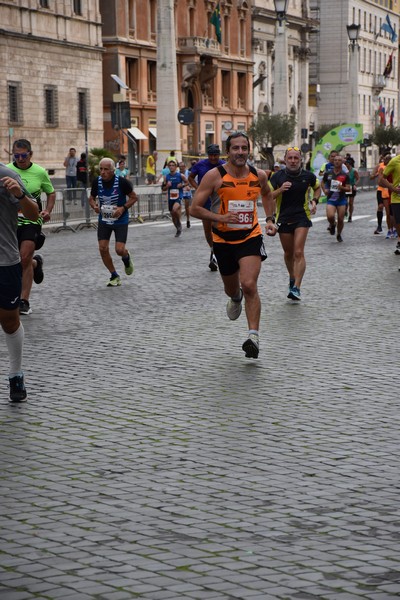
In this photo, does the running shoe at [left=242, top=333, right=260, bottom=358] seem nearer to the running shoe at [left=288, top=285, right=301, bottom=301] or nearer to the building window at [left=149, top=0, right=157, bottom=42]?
the running shoe at [left=288, top=285, right=301, bottom=301]

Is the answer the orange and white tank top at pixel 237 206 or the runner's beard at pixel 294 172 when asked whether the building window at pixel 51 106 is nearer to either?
the runner's beard at pixel 294 172

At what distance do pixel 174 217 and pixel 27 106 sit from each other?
80.6ft

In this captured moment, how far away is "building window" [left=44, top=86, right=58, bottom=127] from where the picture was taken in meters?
52.2

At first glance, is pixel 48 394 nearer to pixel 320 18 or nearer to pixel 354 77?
pixel 354 77

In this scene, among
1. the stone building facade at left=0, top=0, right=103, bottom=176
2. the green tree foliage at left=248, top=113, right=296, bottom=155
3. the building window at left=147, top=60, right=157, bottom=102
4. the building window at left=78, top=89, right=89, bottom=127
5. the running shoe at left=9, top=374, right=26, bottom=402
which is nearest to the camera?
the running shoe at left=9, top=374, right=26, bottom=402

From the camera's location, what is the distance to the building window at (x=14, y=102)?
49.2m

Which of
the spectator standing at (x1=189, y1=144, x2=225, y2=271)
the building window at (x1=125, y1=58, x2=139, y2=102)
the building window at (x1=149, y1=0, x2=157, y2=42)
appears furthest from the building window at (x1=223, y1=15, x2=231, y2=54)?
the spectator standing at (x1=189, y1=144, x2=225, y2=271)

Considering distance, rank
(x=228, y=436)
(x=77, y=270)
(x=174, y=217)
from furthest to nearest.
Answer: (x=174, y=217) → (x=77, y=270) → (x=228, y=436)

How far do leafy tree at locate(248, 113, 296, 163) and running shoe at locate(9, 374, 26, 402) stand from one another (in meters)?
54.1

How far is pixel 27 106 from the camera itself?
50.4 metres

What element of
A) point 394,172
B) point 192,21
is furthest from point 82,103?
point 394,172

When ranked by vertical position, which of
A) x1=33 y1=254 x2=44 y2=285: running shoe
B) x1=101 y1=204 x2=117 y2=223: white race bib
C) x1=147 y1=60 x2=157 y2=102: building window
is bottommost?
x1=33 y1=254 x2=44 y2=285: running shoe

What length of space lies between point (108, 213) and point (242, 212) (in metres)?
6.13

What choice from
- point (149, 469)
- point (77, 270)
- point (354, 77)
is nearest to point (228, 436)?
point (149, 469)
